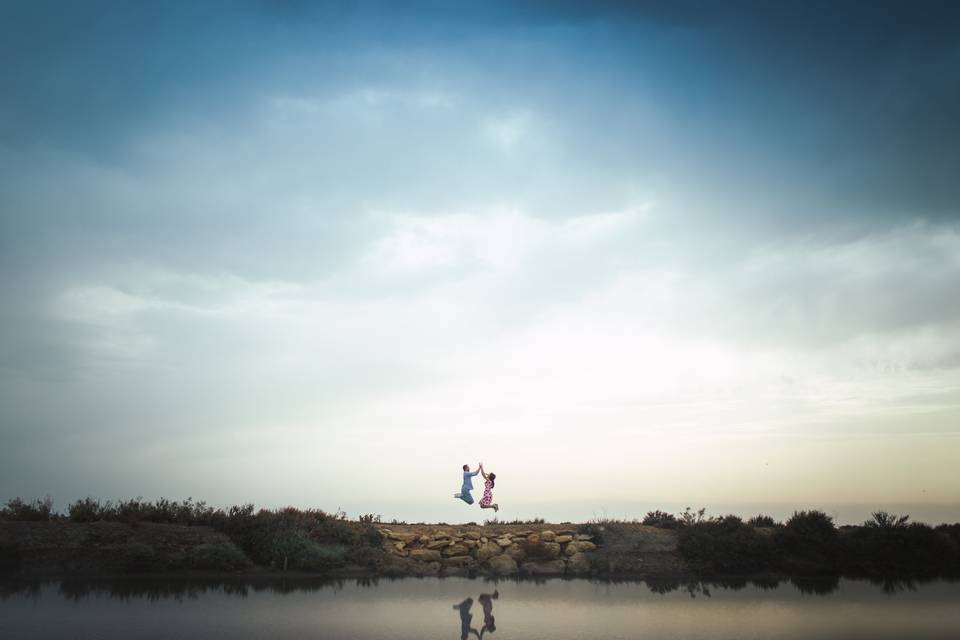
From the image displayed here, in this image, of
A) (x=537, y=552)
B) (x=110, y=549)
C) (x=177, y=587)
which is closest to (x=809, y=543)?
(x=537, y=552)

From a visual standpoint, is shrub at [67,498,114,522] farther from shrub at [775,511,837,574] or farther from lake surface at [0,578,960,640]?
shrub at [775,511,837,574]

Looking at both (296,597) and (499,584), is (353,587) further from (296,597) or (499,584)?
(499,584)

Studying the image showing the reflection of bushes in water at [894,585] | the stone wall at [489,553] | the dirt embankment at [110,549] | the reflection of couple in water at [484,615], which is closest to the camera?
the reflection of couple in water at [484,615]

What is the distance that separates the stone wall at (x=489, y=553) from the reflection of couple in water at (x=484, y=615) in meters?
3.66

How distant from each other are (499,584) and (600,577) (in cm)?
382

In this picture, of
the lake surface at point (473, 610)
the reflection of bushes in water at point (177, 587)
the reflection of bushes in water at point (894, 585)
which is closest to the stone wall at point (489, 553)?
the lake surface at point (473, 610)

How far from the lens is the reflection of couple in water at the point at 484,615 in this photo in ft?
45.8

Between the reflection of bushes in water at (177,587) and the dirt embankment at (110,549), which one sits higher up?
the dirt embankment at (110,549)

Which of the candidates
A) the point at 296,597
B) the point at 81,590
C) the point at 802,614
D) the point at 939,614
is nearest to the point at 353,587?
the point at 296,597

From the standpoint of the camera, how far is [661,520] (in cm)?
2533

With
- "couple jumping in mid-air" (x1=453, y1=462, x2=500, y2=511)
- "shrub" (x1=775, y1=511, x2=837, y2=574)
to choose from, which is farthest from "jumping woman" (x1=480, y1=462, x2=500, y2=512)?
"shrub" (x1=775, y1=511, x2=837, y2=574)

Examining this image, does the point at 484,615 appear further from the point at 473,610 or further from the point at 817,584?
the point at 817,584

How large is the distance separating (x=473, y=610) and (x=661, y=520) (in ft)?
38.6

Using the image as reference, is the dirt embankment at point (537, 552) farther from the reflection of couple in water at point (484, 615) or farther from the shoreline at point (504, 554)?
the reflection of couple in water at point (484, 615)
